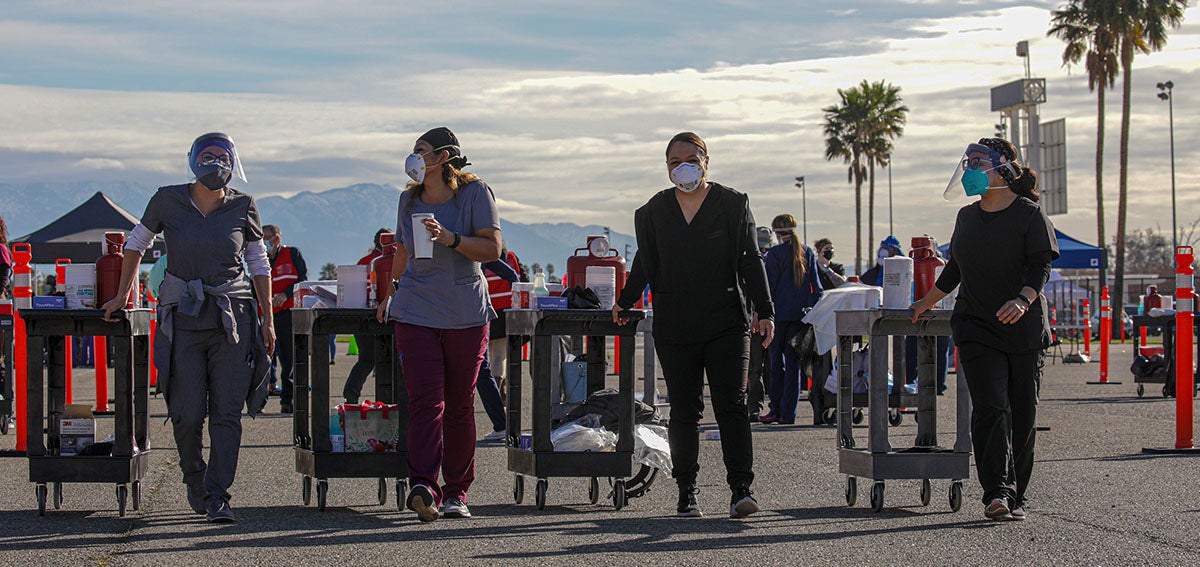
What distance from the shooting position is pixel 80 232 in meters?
31.6

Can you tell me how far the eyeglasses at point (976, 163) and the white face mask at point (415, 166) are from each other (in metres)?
2.80

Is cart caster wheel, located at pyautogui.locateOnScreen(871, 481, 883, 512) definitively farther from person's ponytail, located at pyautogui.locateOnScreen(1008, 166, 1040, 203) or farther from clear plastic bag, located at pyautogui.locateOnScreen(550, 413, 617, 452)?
person's ponytail, located at pyautogui.locateOnScreen(1008, 166, 1040, 203)

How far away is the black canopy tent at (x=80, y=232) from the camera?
29.8 metres

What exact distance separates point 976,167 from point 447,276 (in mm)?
2776

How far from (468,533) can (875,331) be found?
8.20 ft

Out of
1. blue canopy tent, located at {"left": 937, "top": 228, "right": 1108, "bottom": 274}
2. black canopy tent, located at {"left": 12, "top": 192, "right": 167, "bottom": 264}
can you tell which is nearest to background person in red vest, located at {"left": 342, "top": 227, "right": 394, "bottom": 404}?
black canopy tent, located at {"left": 12, "top": 192, "right": 167, "bottom": 264}

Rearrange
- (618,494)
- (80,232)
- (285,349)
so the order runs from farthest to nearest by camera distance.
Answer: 1. (80,232)
2. (285,349)
3. (618,494)

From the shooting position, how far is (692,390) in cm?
792

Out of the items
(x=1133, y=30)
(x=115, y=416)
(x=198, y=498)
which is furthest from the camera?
(x=1133, y=30)

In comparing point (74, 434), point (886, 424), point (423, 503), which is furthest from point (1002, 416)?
point (74, 434)

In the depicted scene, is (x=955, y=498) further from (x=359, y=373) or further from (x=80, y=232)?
(x=80, y=232)

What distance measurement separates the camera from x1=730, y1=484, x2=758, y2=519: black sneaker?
761 cm

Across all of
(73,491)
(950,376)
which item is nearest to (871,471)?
(73,491)

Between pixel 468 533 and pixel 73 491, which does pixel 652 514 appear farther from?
pixel 73 491
